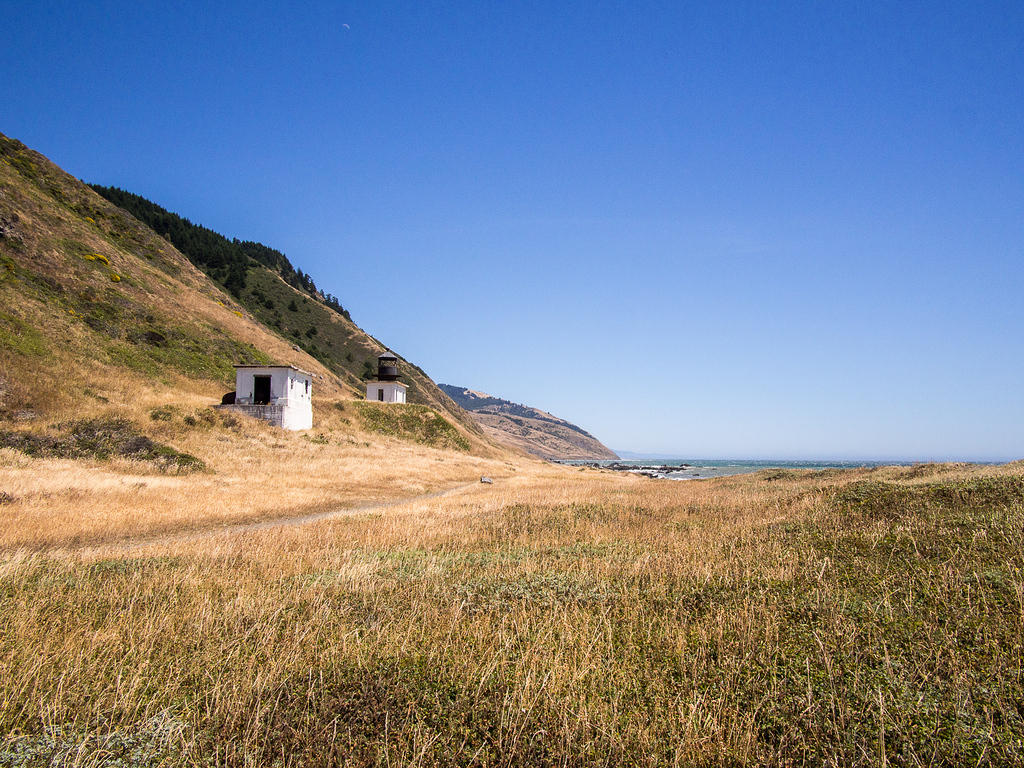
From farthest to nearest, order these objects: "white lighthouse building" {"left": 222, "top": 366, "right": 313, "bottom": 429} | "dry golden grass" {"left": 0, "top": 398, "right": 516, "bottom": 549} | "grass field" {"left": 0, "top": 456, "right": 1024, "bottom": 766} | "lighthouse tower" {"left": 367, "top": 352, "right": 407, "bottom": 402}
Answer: "lighthouse tower" {"left": 367, "top": 352, "right": 407, "bottom": 402} → "white lighthouse building" {"left": 222, "top": 366, "right": 313, "bottom": 429} → "dry golden grass" {"left": 0, "top": 398, "right": 516, "bottom": 549} → "grass field" {"left": 0, "top": 456, "right": 1024, "bottom": 766}

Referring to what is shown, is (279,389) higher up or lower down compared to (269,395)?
higher up

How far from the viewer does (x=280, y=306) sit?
9712cm

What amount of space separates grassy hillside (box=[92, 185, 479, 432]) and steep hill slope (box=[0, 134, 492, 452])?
519 inches

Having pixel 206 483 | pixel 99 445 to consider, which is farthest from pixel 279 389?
pixel 206 483

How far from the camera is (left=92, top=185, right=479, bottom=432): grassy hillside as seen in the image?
91.3 meters

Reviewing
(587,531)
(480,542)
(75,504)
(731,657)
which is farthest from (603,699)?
(75,504)

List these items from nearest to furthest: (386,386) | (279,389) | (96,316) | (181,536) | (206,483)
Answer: (181,536), (206,483), (279,389), (96,316), (386,386)

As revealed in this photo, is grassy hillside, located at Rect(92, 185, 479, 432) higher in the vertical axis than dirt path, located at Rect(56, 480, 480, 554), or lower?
higher

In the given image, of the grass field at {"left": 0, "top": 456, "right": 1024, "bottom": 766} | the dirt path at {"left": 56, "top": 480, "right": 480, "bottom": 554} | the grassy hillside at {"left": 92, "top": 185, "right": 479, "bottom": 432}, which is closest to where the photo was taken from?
the grass field at {"left": 0, "top": 456, "right": 1024, "bottom": 766}

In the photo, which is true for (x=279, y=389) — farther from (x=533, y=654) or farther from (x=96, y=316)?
(x=533, y=654)

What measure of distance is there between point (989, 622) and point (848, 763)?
10.9 feet

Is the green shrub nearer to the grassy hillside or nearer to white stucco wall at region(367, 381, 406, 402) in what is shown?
white stucco wall at region(367, 381, 406, 402)

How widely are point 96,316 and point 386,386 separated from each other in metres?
30.6

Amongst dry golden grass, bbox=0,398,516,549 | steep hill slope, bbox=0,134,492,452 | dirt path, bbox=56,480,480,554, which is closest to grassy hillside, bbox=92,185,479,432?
steep hill slope, bbox=0,134,492,452
